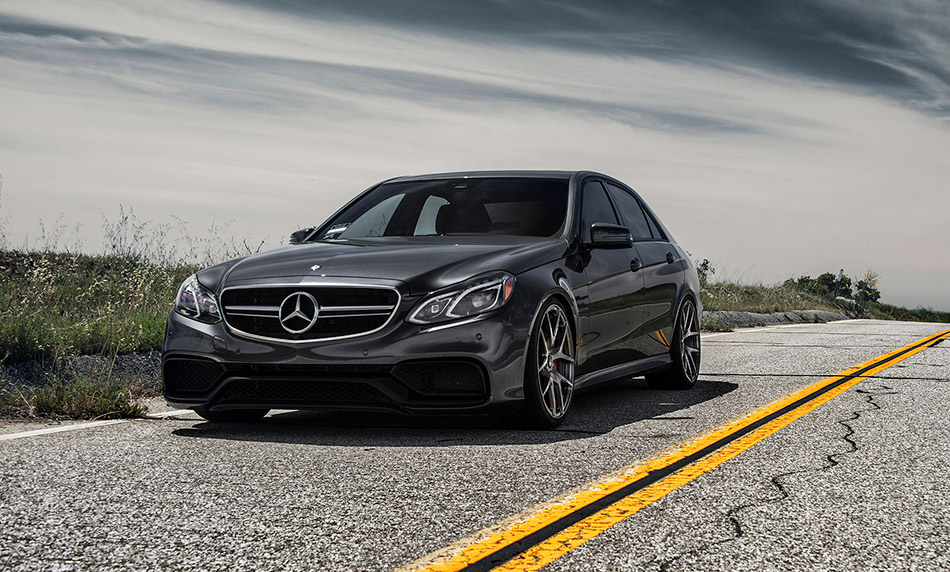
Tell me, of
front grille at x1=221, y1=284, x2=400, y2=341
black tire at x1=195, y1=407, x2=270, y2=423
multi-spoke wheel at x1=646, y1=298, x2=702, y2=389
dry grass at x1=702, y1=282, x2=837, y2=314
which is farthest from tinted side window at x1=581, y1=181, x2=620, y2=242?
dry grass at x1=702, y1=282, x2=837, y2=314

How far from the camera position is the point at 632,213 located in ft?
25.6

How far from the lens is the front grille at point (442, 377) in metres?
5.09

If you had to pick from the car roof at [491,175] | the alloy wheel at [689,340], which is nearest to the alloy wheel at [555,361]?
the car roof at [491,175]

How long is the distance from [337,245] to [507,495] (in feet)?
8.67

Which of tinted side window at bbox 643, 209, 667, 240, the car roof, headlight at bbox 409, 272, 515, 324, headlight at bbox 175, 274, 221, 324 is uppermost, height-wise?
the car roof

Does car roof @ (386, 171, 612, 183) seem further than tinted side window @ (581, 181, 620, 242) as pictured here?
Yes

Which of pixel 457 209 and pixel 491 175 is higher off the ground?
pixel 491 175

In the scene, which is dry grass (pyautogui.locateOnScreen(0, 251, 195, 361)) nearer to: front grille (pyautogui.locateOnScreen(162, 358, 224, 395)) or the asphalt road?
the asphalt road

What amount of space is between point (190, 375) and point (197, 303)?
0.40 meters

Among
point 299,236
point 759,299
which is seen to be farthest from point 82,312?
point 759,299

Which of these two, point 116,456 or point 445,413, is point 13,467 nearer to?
point 116,456

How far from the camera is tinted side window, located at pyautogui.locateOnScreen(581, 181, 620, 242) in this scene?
661 centimetres

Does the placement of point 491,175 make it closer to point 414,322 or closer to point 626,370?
point 626,370

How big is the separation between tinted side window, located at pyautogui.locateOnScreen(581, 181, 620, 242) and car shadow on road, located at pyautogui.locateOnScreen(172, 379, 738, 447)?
3.90 feet
